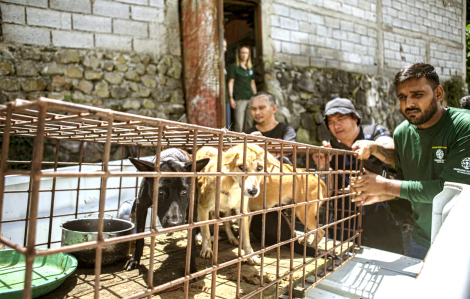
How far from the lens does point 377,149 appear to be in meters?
2.87

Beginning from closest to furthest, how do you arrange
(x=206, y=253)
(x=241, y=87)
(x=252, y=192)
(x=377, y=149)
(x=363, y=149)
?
(x=252, y=192) → (x=206, y=253) → (x=363, y=149) → (x=377, y=149) → (x=241, y=87)

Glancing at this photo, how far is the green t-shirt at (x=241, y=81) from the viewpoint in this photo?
703cm

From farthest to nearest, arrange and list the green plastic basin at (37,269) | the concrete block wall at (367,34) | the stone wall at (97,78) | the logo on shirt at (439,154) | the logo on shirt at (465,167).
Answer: the concrete block wall at (367,34) → the stone wall at (97,78) → the logo on shirt at (439,154) → the logo on shirt at (465,167) → the green plastic basin at (37,269)

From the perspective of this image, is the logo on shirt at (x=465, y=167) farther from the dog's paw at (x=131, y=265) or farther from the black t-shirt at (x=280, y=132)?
the dog's paw at (x=131, y=265)

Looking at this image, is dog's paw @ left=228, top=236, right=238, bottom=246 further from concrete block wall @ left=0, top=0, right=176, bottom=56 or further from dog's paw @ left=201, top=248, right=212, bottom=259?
concrete block wall @ left=0, top=0, right=176, bottom=56

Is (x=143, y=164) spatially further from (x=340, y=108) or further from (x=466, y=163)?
Result: (x=340, y=108)

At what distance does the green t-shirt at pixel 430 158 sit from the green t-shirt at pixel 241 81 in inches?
174

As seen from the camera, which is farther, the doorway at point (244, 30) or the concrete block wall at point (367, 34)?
the concrete block wall at point (367, 34)

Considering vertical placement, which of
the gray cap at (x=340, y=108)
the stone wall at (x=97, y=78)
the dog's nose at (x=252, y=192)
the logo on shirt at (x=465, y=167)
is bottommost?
the dog's nose at (x=252, y=192)

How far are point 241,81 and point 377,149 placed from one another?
4600 mm

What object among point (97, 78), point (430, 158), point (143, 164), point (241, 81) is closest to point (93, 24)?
point (97, 78)

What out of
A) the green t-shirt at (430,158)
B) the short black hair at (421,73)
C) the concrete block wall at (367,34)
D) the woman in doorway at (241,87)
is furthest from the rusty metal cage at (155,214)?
the concrete block wall at (367,34)

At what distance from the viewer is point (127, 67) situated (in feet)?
20.2

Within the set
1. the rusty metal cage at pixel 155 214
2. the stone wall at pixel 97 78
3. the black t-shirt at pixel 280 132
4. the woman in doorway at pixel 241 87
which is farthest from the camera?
the woman in doorway at pixel 241 87
